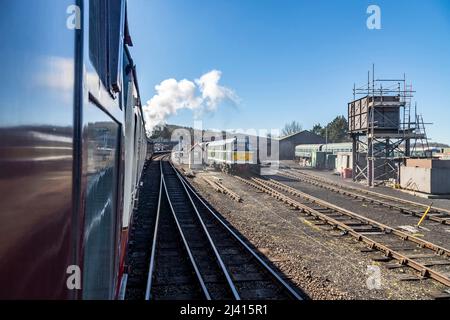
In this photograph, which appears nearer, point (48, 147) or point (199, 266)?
point (48, 147)

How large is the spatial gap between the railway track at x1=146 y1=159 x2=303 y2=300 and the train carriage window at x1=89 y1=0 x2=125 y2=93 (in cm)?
463

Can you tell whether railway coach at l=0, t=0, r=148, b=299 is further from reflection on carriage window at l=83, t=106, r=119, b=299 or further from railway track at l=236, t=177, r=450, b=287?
railway track at l=236, t=177, r=450, b=287

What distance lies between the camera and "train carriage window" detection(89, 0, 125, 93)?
191cm

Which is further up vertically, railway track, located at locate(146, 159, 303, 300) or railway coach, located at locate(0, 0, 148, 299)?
railway coach, located at locate(0, 0, 148, 299)

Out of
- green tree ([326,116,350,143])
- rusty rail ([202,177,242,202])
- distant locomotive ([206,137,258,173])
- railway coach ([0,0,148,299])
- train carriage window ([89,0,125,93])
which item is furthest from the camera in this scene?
green tree ([326,116,350,143])

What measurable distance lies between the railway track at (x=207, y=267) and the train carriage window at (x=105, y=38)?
463 cm

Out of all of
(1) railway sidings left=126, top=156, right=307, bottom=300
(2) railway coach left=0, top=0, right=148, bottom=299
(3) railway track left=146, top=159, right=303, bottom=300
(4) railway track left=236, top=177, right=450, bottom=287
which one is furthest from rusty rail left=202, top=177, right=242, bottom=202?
(2) railway coach left=0, top=0, right=148, bottom=299

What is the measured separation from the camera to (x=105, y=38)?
2.39 m

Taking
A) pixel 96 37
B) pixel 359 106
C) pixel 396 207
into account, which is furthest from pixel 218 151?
pixel 96 37

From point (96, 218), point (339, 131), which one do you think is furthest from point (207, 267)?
point (339, 131)

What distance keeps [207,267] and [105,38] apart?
21.5 feet

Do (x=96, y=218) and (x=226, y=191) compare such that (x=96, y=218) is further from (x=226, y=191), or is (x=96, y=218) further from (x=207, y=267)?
(x=226, y=191)
